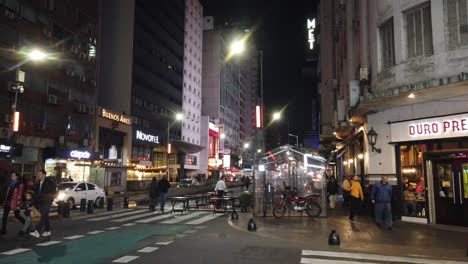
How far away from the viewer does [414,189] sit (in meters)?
16.3

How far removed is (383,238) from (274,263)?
528 cm

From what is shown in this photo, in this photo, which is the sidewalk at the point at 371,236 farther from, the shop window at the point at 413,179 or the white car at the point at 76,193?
the white car at the point at 76,193

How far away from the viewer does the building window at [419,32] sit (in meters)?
15.1

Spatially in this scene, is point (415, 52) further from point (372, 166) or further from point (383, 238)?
point (383, 238)

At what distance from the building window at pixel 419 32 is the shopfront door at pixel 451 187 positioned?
13.4 feet

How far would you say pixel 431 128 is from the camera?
1501cm

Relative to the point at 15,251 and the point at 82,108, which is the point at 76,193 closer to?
the point at 15,251

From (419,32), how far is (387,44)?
181 cm

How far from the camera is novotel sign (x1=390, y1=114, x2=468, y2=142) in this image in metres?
14.1

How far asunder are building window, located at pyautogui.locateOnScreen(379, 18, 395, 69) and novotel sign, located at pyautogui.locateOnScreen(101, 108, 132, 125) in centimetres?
3404

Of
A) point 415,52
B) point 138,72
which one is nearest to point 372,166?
point 415,52

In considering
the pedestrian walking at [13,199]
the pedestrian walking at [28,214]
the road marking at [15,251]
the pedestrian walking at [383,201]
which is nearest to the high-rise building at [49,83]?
the pedestrian walking at [13,199]

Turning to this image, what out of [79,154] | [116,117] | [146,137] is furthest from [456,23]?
[146,137]

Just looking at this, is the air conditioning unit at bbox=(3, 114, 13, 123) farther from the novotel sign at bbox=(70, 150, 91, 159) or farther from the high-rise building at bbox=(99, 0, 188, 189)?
the high-rise building at bbox=(99, 0, 188, 189)
